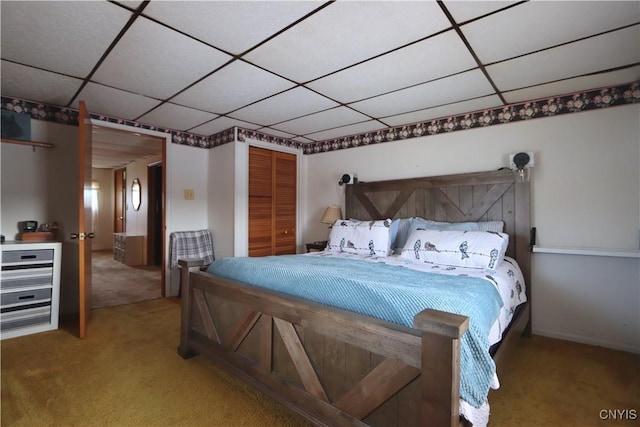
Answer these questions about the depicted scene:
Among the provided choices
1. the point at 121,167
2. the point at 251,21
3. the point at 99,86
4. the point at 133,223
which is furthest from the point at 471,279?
the point at 121,167

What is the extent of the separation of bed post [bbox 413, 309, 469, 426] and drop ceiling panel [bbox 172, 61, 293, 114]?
6.90ft

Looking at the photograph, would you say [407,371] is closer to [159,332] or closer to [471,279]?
[471,279]

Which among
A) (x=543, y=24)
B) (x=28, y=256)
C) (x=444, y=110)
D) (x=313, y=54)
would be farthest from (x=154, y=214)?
(x=543, y=24)

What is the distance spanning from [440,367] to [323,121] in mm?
3008

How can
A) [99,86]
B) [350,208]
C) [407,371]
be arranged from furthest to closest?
[350,208]
[99,86]
[407,371]

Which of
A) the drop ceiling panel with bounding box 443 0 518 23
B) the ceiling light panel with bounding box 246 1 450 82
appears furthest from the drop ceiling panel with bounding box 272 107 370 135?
the drop ceiling panel with bounding box 443 0 518 23

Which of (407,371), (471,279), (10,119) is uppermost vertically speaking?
(10,119)

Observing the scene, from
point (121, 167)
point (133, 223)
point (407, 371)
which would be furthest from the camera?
point (121, 167)

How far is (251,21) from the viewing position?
174 cm

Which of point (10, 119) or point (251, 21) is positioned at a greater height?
point (251, 21)

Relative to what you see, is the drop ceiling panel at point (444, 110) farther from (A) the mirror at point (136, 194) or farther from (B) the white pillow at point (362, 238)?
(A) the mirror at point (136, 194)

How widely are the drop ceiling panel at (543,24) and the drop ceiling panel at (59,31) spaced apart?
6.75 ft

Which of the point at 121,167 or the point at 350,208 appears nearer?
the point at 350,208

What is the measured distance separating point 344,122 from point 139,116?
7.60 feet
